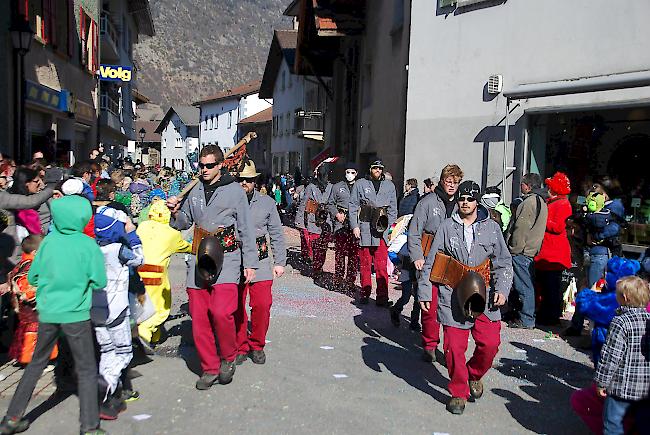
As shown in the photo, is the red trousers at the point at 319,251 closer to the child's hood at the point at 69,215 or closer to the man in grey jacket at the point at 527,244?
the man in grey jacket at the point at 527,244

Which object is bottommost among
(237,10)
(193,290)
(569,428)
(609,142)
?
(569,428)

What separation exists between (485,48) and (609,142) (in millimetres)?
3064

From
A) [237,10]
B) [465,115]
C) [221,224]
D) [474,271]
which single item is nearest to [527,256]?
[474,271]

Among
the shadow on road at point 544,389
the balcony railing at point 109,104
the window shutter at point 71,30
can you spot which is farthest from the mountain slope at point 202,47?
the shadow on road at point 544,389

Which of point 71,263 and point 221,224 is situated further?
point 221,224

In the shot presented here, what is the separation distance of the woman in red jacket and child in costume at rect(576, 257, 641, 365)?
2296 millimetres

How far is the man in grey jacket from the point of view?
837 cm

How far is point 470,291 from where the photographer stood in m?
→ 5.25

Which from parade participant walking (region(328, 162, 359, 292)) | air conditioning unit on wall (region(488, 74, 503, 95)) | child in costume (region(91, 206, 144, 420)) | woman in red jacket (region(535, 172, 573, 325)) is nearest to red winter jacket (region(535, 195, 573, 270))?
woman in red jacket (region(535, 172, 573, 325))

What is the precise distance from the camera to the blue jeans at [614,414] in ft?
14.2

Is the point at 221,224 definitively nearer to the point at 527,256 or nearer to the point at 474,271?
the point at 474,271

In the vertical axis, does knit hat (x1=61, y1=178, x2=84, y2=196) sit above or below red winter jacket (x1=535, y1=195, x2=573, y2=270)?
above

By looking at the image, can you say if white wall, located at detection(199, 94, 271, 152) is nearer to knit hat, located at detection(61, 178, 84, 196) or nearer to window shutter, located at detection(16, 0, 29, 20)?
window shutter, located at detection(16, 0, 29, 20)

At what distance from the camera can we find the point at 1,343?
6.65m
